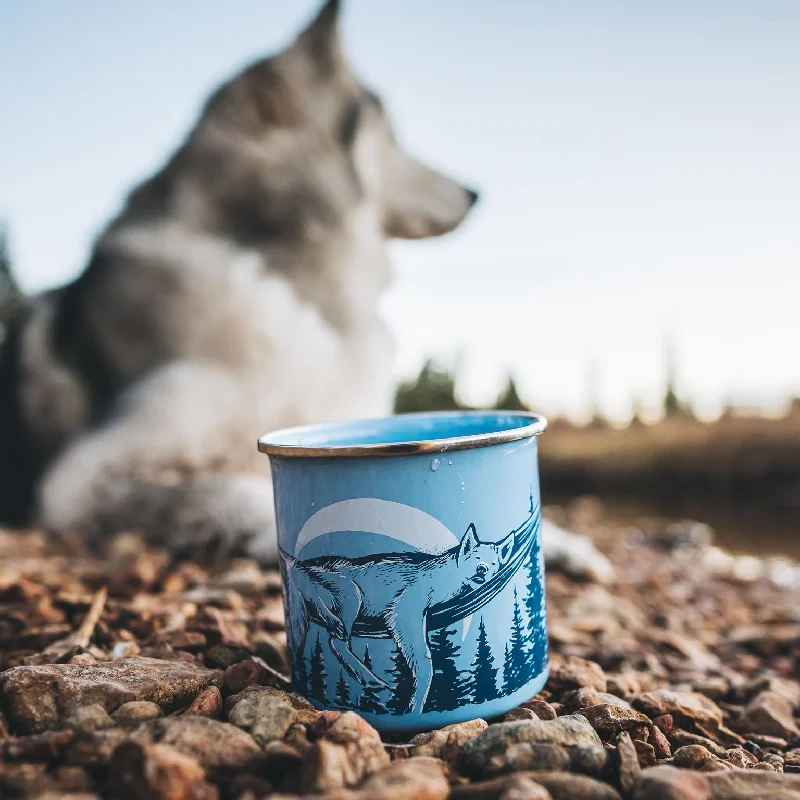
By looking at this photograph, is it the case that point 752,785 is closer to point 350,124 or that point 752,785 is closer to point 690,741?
point 690,741

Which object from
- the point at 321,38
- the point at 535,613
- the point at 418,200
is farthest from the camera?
the point at 418,200

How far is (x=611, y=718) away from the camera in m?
1.19

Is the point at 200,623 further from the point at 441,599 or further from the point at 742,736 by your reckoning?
the point at 742,736

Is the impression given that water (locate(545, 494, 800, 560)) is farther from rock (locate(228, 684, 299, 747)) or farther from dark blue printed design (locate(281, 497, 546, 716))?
rock (locate(228, 684, 299, 747))

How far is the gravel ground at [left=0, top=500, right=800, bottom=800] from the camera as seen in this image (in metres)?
0.92

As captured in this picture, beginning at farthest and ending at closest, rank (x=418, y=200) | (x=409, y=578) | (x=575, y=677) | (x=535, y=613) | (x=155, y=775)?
(x=418, y=200)
(x=575, y=677)
(x=535, y=613)
(x=409, y=578)
(x=155, y=775)

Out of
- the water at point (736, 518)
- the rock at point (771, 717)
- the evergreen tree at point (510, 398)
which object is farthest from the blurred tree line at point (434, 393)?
the rock at point (771, 717)

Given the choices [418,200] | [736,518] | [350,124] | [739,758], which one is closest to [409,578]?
[739,758]

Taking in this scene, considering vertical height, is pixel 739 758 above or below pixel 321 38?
below

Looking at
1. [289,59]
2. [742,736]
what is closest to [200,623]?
[742,736]

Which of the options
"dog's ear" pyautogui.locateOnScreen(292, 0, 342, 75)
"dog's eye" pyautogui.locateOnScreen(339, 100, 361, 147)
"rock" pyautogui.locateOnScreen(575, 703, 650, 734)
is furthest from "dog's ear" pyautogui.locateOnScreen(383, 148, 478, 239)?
"rock" pyautogui.locateOnScreen(575, 703, 650, 734)

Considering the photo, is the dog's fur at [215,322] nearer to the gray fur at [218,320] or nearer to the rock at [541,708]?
the gray fur at [218,320]

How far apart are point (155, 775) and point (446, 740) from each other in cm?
44

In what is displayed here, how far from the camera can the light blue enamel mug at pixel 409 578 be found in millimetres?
1176
